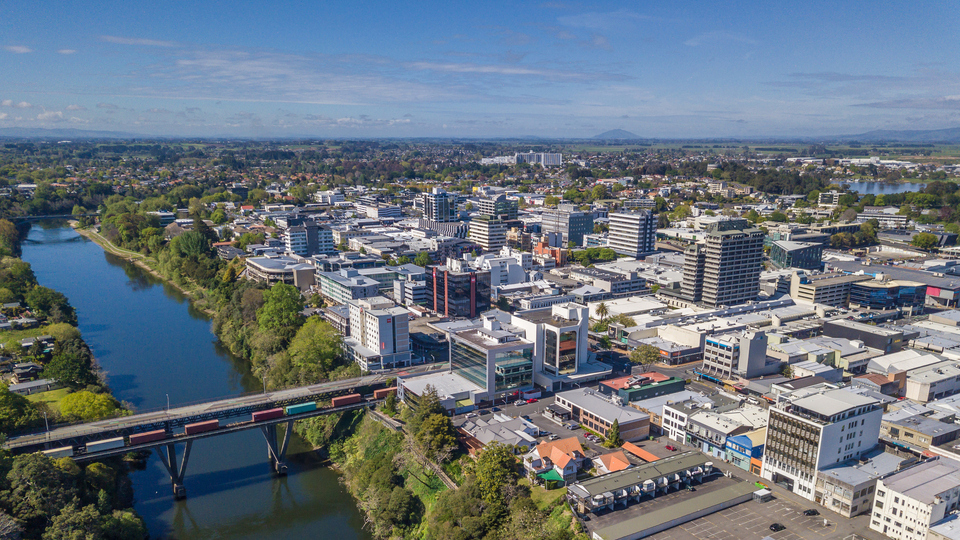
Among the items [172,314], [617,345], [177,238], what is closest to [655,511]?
[617,345]

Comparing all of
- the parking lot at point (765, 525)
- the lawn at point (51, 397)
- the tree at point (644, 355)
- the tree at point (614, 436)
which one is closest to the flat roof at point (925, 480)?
the parking lot at point (765, 525)

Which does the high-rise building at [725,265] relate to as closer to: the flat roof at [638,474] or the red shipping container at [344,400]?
the flat roof at [638,474]

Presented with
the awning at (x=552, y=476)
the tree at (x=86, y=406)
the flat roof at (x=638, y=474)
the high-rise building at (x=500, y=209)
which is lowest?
the awning at (x=552, y=476)

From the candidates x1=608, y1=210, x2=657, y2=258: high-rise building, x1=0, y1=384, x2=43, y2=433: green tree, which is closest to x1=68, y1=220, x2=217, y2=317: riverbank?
x1=0, y1=384, x2=43, y2=433: green tree

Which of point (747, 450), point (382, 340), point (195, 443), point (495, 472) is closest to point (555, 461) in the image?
point (495, 472)

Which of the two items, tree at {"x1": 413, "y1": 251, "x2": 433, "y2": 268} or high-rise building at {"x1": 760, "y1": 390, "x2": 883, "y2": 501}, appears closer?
high-rise building at {"x1": 760, "y1": 390, "x2": 883, "y2": 501}

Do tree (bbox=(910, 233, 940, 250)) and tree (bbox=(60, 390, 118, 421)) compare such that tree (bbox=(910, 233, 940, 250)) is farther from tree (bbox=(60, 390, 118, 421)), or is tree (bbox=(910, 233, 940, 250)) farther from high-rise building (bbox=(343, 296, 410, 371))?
tree (bbox=(60, 390, 118, 421))
